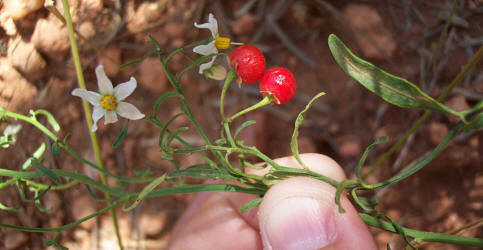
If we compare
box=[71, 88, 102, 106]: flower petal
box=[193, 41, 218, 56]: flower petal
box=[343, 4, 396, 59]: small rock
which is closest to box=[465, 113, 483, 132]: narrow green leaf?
box=[193, 41, 218, 56]: flower petal

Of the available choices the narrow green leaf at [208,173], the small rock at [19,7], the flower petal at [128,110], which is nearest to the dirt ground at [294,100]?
the small rock at [19,7]

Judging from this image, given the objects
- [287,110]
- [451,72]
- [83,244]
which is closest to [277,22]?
[287,110]

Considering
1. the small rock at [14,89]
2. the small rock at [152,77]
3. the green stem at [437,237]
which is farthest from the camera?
the small rock at [152,77]

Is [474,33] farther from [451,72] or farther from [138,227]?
[138,227]

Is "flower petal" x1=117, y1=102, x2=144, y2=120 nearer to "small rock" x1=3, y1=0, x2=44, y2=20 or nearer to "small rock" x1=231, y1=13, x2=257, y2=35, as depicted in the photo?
"small rock" x1=3, y1=0, x2=44, y2=20

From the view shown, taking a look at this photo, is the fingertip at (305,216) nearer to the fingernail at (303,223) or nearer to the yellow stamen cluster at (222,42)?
the fingernail at (303,223)
